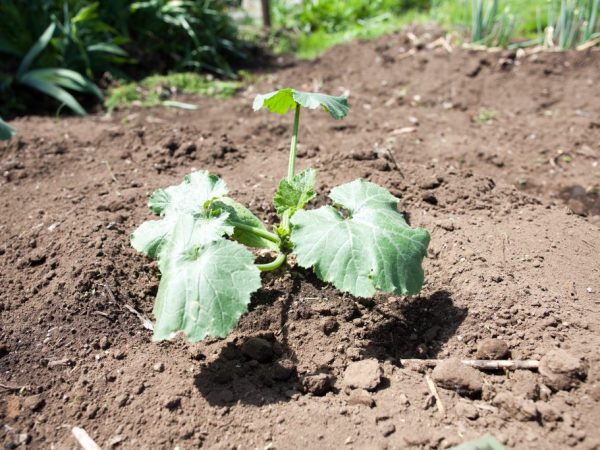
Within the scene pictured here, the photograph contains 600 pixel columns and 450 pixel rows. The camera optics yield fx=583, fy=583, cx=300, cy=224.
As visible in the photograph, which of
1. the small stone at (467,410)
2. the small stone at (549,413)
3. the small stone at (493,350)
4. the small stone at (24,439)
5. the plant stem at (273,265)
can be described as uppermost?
the plant stem at (273,265)

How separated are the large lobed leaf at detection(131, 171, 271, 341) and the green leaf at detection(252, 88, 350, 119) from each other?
0.51 metres

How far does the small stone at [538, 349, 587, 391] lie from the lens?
196 cm

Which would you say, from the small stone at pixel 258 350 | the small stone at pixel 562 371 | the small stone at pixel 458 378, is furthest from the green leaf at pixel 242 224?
the small stone at pixel 562 371

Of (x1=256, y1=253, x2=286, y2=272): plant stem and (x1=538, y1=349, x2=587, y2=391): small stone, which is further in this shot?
(x1=256, y1=253, x2=286, y2=272): plant stem

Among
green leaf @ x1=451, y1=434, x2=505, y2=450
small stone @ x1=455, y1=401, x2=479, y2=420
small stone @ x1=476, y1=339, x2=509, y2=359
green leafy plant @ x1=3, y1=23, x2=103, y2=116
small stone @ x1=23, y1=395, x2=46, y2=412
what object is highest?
green leafy plant @ x1=3, y1=23, x2=103, y2=116

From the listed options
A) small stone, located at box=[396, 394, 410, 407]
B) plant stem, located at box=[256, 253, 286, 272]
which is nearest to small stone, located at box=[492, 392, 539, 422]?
small stone, located at box=[396, 394, 410, 407]

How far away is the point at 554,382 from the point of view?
1977 mm

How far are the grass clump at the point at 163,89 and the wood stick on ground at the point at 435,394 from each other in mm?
3406

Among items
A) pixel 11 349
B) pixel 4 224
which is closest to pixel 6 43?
pixel 4 224

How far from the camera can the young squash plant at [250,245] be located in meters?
1.97

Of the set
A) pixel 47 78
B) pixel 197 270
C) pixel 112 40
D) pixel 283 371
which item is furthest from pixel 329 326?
pixel 112 40

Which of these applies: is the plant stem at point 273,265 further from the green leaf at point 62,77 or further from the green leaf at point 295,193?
the green leaf at point 62,77

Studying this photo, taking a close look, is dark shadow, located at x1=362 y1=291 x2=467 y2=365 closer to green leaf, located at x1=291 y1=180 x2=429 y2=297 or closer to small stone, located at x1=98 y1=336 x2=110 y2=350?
green leaf, located at x1=291 y1=180 x2=429 y2=297

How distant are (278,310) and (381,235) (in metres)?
0.56
